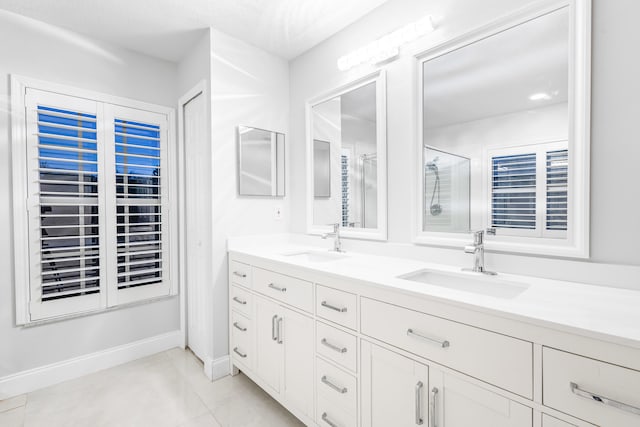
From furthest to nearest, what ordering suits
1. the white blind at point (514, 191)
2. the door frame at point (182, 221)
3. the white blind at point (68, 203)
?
the door frame at point (182, 221), the white blind at point (68, 203), the white blind at point (514, 191)

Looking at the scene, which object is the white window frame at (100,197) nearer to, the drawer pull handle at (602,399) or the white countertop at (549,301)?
the white countertop at (549,301)

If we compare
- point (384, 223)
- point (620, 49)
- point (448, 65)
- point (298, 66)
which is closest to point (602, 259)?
point (620, 49)

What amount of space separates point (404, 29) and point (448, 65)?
0.33m

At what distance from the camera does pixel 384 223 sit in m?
1.86

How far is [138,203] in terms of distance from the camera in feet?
8.08

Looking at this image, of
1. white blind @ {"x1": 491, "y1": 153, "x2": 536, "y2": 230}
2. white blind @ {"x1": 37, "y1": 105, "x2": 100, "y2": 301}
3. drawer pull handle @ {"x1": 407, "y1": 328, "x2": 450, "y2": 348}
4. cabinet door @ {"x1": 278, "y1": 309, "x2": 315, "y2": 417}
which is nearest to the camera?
drawer pull handle @ {"x1": 407, "y1": 328, "x2": 450, "y2": 348}

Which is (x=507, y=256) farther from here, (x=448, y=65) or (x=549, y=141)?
(x=448, y=65)

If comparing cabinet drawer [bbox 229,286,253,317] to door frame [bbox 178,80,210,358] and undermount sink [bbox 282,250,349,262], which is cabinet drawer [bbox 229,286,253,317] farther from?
door frame [bbox 178,80,210,358]

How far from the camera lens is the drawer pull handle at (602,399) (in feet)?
2.25

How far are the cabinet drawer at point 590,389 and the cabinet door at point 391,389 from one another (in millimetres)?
375

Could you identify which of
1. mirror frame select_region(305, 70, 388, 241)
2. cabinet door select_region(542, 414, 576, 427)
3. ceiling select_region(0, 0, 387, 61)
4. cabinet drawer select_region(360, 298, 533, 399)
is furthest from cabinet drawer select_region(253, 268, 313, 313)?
ceiling select_region(0, 0, 387, 61)

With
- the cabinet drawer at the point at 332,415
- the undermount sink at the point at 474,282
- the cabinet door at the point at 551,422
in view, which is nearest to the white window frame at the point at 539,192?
the undermount sink at the point at 474,282

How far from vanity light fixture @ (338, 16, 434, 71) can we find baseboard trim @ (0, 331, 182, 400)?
263 cm

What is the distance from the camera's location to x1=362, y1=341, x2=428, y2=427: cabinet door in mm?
1063
